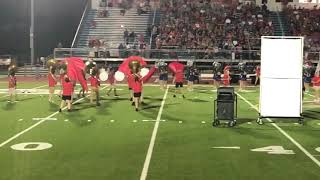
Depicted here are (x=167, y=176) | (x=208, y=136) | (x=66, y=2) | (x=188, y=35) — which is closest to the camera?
(x=167, y=176)

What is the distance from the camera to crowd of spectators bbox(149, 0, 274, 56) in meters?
36.1

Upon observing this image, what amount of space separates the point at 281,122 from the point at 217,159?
547 cm

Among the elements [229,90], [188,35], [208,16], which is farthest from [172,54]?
[229,90]

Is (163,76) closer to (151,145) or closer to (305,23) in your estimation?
(151,145)

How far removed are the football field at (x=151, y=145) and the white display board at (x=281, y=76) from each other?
423 millimetres

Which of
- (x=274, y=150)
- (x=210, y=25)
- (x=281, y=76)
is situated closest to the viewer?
(x=274, y=150)

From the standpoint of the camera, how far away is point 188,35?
123ft

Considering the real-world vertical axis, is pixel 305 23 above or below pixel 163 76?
above

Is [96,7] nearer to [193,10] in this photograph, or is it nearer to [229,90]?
[193,10]

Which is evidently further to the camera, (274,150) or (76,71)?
(76,71)

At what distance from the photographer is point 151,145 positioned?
428 inches

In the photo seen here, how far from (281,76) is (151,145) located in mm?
4852

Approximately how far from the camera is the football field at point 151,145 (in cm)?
853

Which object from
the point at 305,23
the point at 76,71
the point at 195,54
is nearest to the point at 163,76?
the point at 76,71
